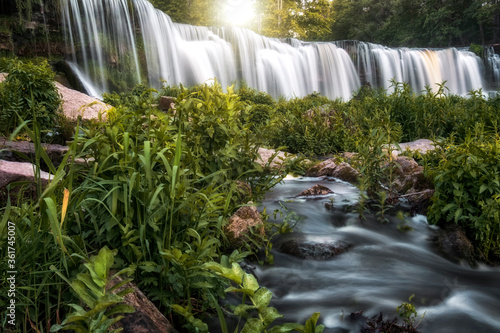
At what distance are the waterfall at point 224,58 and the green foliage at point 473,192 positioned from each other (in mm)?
9765

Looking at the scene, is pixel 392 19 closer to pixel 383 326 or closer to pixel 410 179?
pixel 410 179

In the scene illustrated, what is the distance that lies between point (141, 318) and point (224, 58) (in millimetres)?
17329

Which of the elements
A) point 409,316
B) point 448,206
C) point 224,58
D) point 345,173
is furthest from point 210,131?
point 224,58

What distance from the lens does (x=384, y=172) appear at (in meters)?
5.04

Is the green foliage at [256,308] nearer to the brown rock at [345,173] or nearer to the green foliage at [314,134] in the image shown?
the brown rock at [345,173]

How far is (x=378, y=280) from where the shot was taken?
3174 millimetres

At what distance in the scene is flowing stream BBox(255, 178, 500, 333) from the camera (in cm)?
268

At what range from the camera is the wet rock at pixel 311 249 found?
3457 millimetres

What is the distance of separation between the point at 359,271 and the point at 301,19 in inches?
1411

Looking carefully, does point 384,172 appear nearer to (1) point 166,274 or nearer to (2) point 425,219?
(2) point 425,219

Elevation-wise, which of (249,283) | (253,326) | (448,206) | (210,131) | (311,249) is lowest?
(311,249)

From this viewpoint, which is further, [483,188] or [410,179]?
[410,179]

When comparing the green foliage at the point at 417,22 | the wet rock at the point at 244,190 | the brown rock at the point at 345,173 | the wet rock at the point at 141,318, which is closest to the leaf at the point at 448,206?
the wet rock at the point at 244,190

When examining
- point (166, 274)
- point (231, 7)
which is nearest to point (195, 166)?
point (166, 274)
